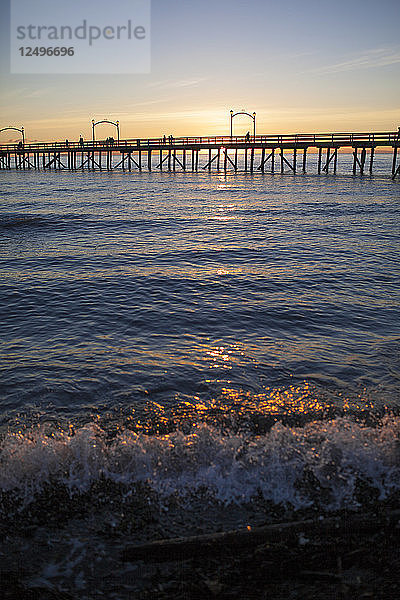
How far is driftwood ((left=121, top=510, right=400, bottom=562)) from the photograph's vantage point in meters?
3.17

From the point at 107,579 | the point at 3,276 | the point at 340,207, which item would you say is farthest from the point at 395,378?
the point at 340,207

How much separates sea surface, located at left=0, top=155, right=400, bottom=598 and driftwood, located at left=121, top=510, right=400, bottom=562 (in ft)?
1.09

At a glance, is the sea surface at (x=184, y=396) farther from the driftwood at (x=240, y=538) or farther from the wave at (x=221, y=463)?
the driftwood at (x=240, y=538)

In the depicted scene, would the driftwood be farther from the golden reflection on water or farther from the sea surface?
the golden reflection on water

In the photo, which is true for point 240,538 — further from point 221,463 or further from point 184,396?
point 184,396

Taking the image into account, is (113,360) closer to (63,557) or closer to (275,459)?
(275,459)

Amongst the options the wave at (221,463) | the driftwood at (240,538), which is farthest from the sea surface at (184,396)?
the driftwood at (240,538)

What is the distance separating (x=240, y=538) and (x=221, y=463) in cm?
133

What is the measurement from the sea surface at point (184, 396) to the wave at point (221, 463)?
16 mm

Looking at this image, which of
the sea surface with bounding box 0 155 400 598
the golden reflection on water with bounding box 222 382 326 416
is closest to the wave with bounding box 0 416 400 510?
the sea surface with bounding box 0 155 400 598

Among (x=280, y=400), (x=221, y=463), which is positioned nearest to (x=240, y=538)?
(x=221, y=463)

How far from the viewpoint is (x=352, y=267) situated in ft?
43.3

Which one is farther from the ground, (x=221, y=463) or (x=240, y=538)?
(x=240, y=538)

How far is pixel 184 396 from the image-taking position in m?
6.03
